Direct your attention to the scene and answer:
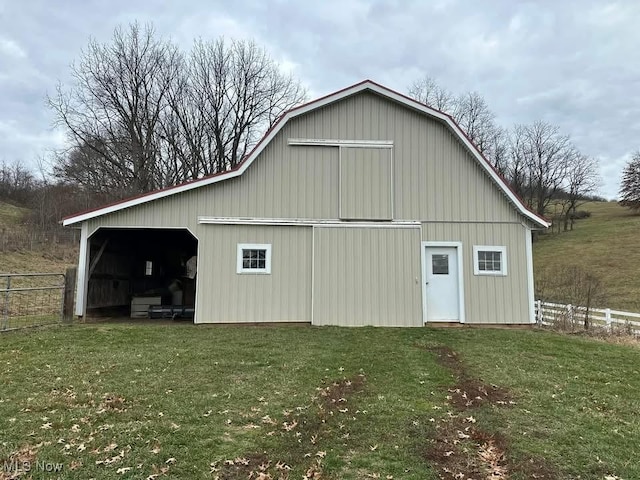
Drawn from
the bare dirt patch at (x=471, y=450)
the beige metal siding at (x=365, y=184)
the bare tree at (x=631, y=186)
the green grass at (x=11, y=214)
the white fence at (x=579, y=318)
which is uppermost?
the bare tree at (x=631, y=186)

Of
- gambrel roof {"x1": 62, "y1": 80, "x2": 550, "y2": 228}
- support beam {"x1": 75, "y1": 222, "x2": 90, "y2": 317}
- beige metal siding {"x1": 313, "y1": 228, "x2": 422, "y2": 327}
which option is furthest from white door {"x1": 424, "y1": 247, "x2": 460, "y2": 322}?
support beam {"x1": 75, "y1": 222, "x2": 90, "y2": 317}

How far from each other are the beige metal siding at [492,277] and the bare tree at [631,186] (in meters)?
42.6

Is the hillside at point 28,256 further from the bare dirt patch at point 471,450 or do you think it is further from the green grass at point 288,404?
the bare dirt patch at point 471,450

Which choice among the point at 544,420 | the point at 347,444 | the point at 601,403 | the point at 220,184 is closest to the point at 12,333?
the point at 220,184

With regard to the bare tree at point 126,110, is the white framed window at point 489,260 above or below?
below

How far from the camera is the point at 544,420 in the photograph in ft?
15.7

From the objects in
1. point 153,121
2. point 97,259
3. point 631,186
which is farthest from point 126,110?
point 631,186

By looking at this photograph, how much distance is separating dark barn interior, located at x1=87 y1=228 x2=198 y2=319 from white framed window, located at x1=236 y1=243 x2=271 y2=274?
230cm

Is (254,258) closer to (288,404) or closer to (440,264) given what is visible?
(440,264)

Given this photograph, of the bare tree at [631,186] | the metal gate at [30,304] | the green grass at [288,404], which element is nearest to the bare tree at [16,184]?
the metal gate at [30,304]

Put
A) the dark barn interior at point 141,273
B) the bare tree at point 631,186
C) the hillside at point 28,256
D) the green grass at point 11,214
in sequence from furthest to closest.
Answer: the bare tree at point 631,186
the green grass at point 11,214
the hillside at point 28,256
the dark barn interior at point 141,273

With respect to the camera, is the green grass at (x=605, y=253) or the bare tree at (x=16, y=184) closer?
the green grass at (x=605, y=253)

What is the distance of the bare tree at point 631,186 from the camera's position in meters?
44.9

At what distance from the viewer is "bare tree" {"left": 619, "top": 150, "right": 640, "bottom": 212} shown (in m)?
44.9
